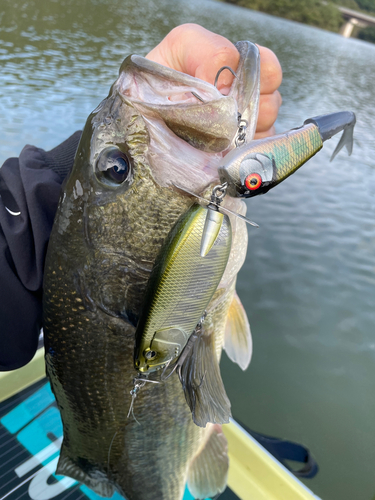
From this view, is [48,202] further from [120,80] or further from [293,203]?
[293,203]

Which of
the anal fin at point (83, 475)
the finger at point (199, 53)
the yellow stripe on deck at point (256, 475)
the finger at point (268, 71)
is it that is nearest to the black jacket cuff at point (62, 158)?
the finger at point (199, 53)


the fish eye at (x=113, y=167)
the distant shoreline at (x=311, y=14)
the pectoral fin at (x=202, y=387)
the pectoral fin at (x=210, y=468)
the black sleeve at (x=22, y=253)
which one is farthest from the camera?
the distant shoreline at (x=311, y=14)

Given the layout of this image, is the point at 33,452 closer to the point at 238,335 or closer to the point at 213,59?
the point at 238,335

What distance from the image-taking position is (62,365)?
156cm

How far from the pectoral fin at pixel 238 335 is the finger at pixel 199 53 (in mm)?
Result: 992

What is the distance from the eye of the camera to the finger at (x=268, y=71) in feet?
5.06

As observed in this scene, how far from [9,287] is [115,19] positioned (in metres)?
27.2

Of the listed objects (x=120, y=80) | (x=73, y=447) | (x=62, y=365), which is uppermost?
(x=120, y=80)

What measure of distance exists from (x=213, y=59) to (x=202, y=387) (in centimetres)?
121

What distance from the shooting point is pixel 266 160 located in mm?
978

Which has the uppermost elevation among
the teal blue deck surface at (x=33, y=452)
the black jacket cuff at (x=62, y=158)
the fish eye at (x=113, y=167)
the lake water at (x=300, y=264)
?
the fish eye at (x=113, y=167)

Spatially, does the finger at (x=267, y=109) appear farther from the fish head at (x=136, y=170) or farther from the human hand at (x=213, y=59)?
the fish head at (x=136, y=170)

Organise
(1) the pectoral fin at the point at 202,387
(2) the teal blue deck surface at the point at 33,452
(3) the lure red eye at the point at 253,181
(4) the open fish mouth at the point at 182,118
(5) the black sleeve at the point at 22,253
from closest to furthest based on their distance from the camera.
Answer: (3) the lure red eye at the point at 253,181, (4) the open fish mouth at the point at 182,118, (1) the pectoral fin at the point at 202,387, (5) the black sleeve at the point at 22,253, (2) the teal blue deck surface at the point at 33,452

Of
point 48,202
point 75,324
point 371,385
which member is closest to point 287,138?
point 75,324
